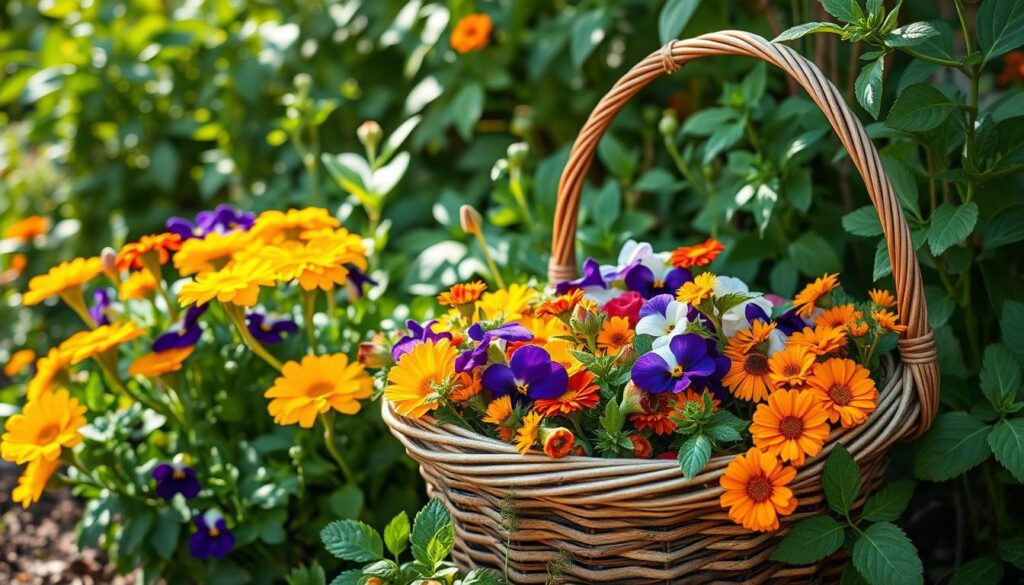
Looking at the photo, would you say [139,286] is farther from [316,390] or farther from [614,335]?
[614,335]

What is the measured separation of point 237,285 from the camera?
139 cm

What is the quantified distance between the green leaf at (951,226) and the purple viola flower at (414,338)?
24.5 inches

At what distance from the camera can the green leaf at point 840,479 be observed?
1124mm

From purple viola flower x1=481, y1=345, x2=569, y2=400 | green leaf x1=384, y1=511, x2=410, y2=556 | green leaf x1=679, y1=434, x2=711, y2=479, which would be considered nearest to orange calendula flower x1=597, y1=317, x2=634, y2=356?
purple viola flower x1=481, y1=345, x2=569, y2=400

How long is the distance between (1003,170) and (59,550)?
1.82 metres

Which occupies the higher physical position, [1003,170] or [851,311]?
[1003,170]

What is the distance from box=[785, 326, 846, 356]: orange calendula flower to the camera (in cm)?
119

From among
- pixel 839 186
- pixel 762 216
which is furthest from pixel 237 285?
pixel 839 186

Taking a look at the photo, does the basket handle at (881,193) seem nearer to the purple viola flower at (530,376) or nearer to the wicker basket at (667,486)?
the wicker basket at (667,486)

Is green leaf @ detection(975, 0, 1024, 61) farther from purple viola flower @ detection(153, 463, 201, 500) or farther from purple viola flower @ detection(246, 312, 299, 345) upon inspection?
purple viola flower @ detection(153, 463, 201, 500)

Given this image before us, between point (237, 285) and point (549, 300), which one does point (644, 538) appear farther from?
point (237, 285)

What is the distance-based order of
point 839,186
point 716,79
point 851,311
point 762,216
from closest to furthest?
point 851,311
point 762,216
point 839,186
point 716,79

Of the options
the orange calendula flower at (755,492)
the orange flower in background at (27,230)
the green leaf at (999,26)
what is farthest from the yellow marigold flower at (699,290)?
the orange flower in background at (27,230)

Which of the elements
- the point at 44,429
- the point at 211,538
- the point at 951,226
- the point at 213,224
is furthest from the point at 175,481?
the point at 951,226
